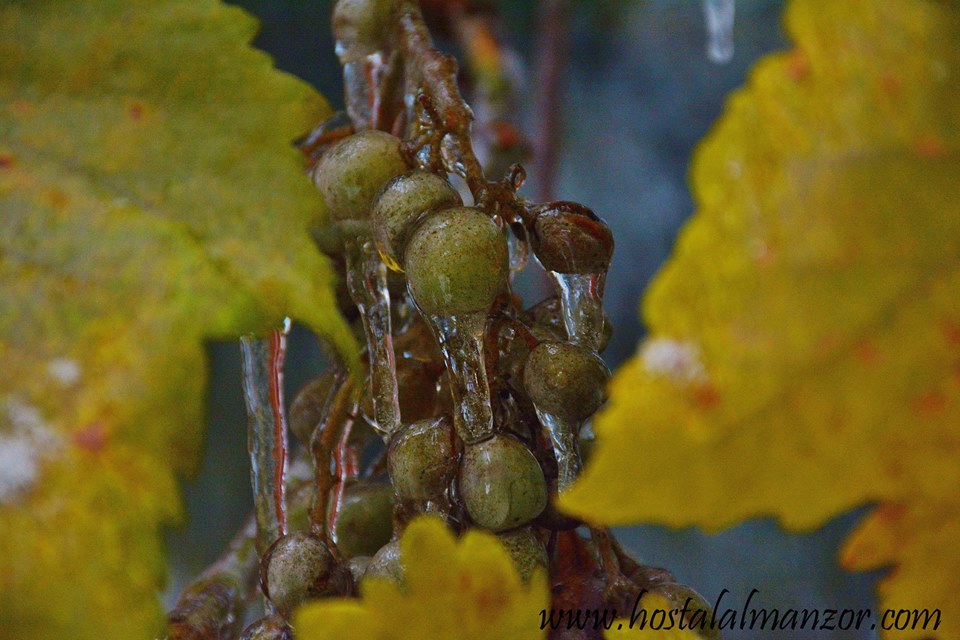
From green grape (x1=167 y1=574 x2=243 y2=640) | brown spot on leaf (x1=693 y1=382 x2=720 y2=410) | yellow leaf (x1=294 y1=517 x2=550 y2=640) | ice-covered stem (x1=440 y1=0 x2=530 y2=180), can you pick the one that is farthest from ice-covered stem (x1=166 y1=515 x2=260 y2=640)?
ice-covered stem (x1=440 y1=0 x2=530 y2=180)

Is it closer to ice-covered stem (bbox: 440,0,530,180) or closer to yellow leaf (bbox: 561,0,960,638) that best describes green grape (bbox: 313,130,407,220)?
yellow leaf (bbox: 561,0,960,638)

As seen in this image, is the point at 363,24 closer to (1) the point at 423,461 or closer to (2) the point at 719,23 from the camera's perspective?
(1) the point at 423,461

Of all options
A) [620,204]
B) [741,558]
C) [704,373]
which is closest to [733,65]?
[620,204]

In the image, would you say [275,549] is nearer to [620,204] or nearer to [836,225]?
[836,225]

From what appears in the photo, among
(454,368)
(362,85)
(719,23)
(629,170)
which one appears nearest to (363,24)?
(362,85)

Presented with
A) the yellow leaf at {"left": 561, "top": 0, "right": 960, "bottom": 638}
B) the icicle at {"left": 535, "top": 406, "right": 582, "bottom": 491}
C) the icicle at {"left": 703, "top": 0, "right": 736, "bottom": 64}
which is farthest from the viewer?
the icicle at {"left": 703, "top": 0, "right": 736, "bottom": 64}

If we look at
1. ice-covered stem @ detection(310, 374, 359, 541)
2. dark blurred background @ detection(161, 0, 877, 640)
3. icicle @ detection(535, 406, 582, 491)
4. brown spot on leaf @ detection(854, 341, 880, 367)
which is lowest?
dark blurred background @ detection(161, 0, 877, 640)
